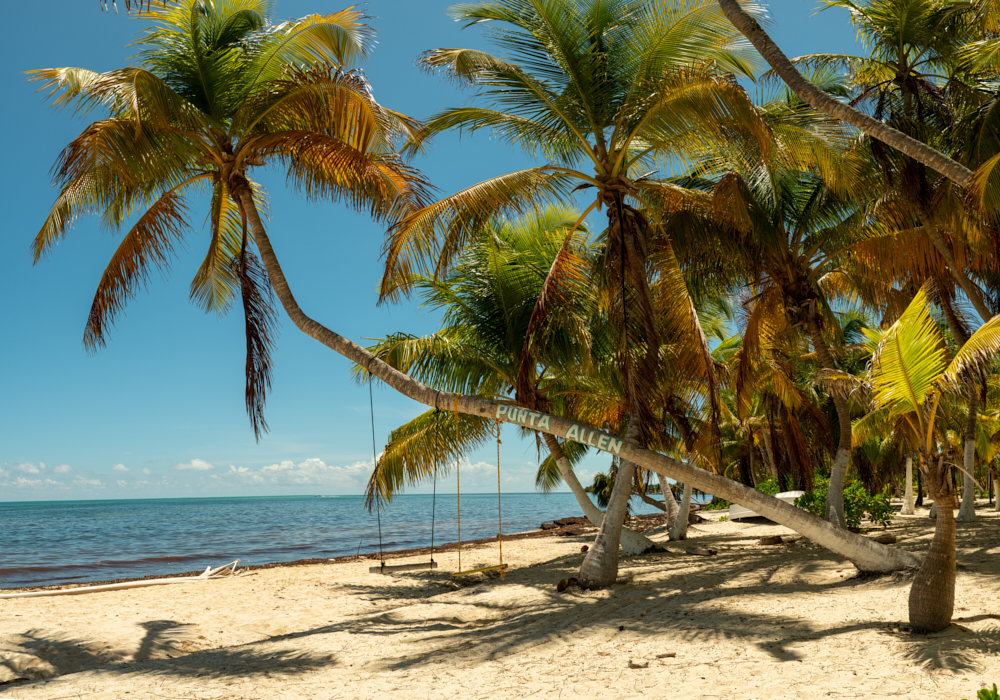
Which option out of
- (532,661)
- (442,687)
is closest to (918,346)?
(532,661)

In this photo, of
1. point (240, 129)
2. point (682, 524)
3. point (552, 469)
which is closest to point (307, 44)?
point (240, 129)

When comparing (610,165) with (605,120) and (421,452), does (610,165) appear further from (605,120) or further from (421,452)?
(421,452)

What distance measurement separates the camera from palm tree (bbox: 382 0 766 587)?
797 cm

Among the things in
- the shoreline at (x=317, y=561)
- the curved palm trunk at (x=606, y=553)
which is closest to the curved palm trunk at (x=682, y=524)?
the shoreline at (x=317, y=561)

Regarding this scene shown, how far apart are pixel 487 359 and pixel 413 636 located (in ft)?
17.8

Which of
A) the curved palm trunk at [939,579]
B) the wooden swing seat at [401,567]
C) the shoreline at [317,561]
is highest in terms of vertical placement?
the curved palm trunk at [939,579]

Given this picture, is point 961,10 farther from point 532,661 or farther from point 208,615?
point 208,615

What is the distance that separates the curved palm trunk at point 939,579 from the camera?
4730 millimetres

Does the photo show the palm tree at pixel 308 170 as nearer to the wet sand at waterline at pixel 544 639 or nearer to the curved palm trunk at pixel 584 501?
the wet sand at waterline at pixel 544 639

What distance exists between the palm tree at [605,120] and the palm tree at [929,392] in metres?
3.15

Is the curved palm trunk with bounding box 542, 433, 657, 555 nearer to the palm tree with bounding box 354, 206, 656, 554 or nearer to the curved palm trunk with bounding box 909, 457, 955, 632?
the palm tree with bounding box 354, 206, 656, 554

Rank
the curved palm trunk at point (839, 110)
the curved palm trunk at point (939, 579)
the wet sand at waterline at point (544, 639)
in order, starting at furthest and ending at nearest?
the curved palm trunk at point (839, 110), the curved palm trunk at point (939, 579), the wet sand at waterline at point (544, 639)

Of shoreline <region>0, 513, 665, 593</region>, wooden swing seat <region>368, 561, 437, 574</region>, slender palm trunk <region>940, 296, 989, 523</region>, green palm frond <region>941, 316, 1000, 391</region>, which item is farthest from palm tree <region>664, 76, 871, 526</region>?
shoreline <region>0, 513, 665, 593</region>

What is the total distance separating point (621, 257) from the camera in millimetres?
8328
